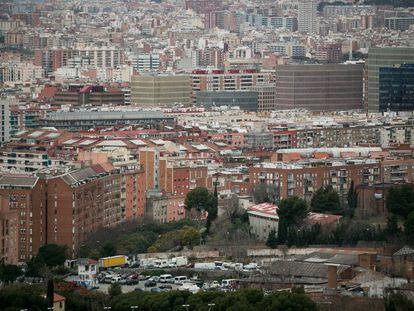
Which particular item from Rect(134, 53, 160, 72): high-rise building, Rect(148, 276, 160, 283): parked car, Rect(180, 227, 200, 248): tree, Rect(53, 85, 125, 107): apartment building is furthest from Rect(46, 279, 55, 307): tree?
Rect(134, 53, 160, 72): high-rise building

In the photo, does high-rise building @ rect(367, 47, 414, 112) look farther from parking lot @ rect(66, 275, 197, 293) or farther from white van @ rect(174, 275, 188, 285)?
parking lot @ rect(66, 275, 197, 293)

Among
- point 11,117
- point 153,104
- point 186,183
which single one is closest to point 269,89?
point 153,104

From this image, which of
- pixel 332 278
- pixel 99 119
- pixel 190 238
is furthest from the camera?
pixel 99 119

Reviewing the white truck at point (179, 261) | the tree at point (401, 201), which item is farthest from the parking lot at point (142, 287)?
the tree at point (401, 201)

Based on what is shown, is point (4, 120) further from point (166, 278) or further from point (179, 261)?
point (166, 278)

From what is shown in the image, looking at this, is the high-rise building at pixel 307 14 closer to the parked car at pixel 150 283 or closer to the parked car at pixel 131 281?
the parked car at pixel 131 281

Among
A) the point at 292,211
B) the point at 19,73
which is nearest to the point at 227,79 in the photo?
the point at 19,73

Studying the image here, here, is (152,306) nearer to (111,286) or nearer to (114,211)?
(111,286)
